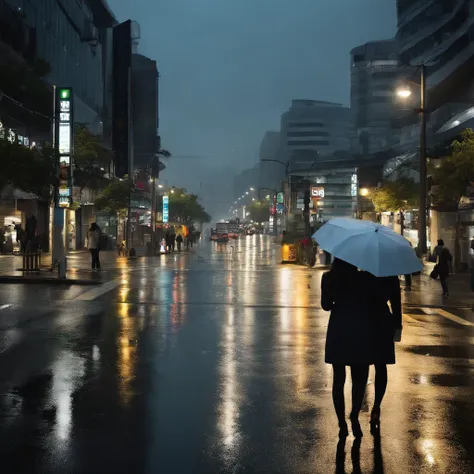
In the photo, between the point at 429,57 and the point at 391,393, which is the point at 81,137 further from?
the point at 429,57

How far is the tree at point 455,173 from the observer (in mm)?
28641

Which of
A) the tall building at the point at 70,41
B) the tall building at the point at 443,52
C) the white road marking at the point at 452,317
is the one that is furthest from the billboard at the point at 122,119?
the white road marking at the point at 452,317

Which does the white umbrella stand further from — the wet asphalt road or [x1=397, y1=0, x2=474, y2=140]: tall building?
[x1=397, y1=0, x2=474, y2=140]: tall building

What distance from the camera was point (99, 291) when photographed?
20656 mm

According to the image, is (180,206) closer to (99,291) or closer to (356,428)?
(99,291)

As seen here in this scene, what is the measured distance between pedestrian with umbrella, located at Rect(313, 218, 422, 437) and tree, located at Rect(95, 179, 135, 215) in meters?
45.0

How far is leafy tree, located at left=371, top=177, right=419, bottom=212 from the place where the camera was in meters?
40.2

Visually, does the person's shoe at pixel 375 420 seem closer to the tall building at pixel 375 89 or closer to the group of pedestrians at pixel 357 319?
the group of pedestrians at pixel 357 319

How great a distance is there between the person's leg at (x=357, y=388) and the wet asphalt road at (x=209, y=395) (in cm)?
11

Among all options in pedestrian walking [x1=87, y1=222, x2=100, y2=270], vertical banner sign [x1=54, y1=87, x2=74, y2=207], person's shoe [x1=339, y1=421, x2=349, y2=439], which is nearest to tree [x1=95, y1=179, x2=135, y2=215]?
vertical banner sign [x1=54, y1=87, x2=74, y2=207]

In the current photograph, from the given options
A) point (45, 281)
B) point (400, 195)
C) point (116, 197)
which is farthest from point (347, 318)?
point (116, 197)

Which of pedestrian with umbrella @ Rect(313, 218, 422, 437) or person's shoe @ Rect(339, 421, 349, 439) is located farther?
person's shoe @ Rect(339, 421, 349, 439)

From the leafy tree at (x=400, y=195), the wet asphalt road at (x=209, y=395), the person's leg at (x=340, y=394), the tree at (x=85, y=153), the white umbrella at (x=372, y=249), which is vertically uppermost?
the tree at (x=85, y=153)

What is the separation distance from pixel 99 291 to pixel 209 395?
13.3m
